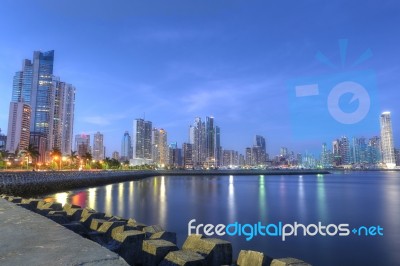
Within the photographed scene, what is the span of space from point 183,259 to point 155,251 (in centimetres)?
106

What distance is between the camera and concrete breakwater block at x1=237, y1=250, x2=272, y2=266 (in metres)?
6.00

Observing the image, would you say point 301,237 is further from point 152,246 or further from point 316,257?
point 152,246

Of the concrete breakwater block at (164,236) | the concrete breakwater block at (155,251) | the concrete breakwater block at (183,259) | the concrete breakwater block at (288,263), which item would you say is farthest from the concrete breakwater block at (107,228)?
the concrete breakwater block at (288,263)

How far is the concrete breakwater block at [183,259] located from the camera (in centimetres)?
534

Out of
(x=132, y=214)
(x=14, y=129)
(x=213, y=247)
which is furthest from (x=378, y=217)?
(x=14, y=129)

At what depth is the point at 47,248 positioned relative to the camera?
419 cm

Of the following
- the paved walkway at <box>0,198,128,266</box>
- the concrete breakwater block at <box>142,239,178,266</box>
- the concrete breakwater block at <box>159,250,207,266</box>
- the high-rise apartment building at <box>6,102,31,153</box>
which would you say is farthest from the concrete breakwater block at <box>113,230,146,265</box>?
the high-rise apartment building at <box>6,102,31,153</box>

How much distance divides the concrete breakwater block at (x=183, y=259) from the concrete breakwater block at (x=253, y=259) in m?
1.08

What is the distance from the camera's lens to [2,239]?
5012 millimetres

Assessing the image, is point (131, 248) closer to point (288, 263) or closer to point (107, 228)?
point (107, 228)

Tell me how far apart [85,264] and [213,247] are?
397cm

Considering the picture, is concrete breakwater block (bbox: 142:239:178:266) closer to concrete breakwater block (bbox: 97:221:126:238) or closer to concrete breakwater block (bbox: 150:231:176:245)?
concrete breakwater block (bbox: 150:231:176:245)

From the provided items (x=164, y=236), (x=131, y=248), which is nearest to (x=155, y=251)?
(x=131, y=248)

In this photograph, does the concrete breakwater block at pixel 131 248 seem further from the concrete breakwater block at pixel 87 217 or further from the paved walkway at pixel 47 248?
the concrete breakwater block at pixel 87 217
